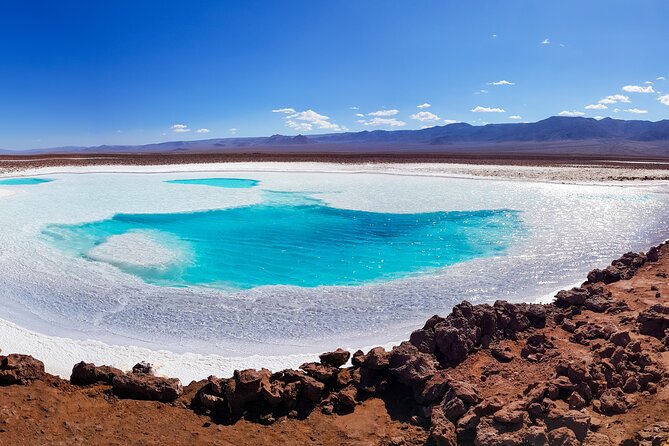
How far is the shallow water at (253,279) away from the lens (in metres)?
5.46

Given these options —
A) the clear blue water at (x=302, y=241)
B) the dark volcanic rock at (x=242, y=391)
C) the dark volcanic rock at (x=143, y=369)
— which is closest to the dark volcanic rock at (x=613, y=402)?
the dark volcanic rock at (x=242, y=391)

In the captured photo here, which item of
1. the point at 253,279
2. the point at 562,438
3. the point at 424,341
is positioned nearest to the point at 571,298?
the point at 424,341

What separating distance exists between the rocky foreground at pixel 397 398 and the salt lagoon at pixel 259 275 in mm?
737

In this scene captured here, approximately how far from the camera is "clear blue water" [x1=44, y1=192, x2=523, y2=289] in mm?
7703

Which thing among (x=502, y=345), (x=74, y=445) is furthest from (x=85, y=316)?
(x=502, y=345)

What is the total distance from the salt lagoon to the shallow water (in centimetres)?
3

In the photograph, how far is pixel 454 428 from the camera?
10.7ft

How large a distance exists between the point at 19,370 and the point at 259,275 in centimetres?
393

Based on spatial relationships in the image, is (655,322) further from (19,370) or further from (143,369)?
(19,370)

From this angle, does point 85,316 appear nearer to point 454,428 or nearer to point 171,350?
point 171,350

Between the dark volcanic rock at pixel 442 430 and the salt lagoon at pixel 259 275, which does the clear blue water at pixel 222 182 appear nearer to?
the salt lagoon at pixel 259 275

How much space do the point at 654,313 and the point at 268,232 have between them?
305 inches

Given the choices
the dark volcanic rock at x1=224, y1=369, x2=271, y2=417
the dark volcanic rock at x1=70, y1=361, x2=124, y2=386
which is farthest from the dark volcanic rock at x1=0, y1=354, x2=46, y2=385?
the dark volcanic rock at x1=224, y1=369, x2=271, y2=417

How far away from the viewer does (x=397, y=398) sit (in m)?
3.82
